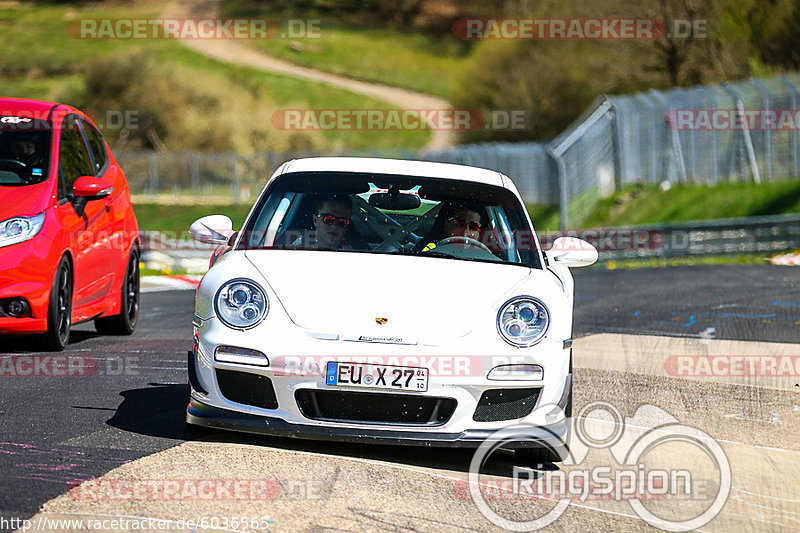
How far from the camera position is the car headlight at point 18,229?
27.8 ft

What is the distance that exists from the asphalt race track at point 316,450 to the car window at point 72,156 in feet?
4.28

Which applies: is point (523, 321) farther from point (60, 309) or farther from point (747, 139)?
point (747, 139)

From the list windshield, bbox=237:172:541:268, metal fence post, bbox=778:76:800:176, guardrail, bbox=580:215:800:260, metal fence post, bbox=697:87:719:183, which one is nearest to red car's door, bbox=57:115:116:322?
windshield, bbox=237:172:541:268

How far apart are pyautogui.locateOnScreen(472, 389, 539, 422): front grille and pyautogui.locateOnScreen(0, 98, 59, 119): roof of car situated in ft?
17.0

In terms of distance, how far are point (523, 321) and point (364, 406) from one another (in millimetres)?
881

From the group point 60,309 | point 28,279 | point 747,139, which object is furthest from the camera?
point 747,139

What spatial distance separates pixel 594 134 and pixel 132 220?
900 inches

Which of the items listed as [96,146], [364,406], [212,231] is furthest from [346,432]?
[96,146]

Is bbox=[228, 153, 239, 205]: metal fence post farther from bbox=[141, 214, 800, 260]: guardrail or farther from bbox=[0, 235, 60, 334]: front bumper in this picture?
bbox=[0, 235, 60, 334]: front bumper

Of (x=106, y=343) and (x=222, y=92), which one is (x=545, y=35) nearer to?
(x=222, y=92)

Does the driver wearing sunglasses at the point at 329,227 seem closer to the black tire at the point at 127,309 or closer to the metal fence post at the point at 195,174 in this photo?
the black tire at the point at 127,309

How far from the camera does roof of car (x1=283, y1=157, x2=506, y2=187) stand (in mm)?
7215

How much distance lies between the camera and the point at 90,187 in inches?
358

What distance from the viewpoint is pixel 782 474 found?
6.27 m
